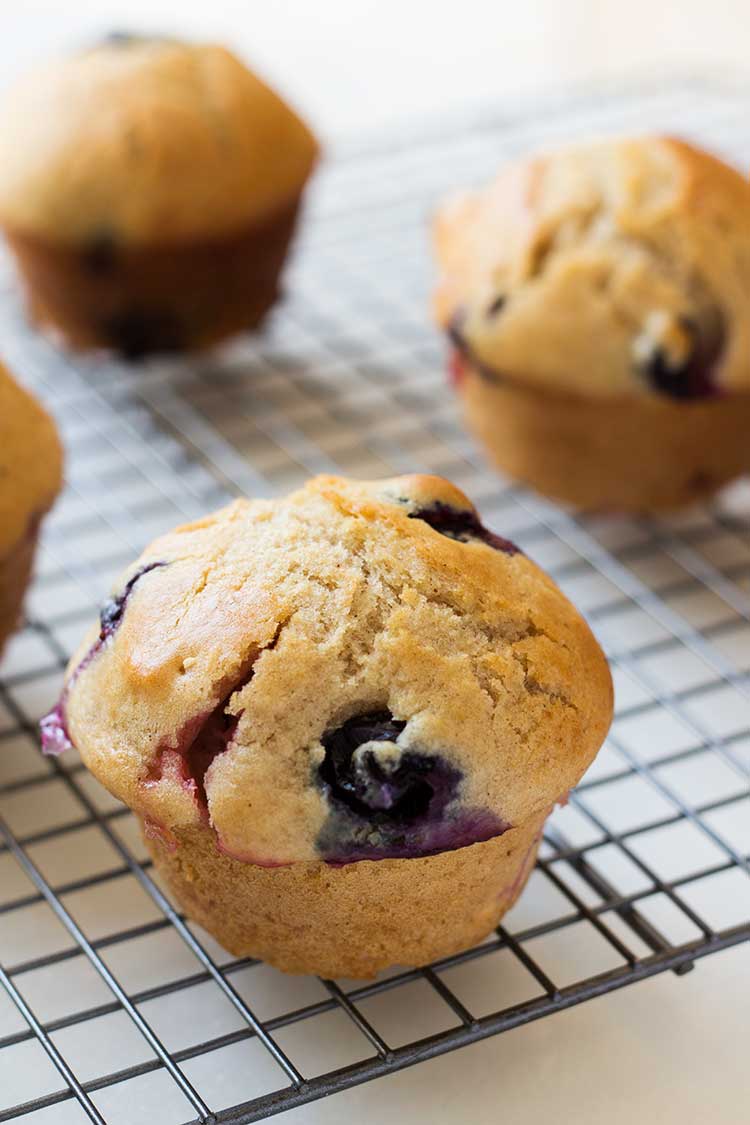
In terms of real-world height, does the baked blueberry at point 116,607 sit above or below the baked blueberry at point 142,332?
above

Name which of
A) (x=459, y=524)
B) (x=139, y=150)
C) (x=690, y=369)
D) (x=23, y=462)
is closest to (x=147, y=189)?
(x=139, y=150)

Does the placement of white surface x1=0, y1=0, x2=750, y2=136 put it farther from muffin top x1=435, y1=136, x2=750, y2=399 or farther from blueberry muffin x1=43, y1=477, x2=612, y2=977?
blueberry muffin x1=43, y1=477, x2=612, y2=977

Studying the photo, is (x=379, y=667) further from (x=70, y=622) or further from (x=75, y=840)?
(x=70, y=622)

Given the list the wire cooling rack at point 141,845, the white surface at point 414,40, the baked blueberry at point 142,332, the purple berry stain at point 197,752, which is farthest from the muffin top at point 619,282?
the white surface at point 414,40

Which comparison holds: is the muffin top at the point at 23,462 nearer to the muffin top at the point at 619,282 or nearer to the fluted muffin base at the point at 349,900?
the fluted muffin base at the point at 349,900

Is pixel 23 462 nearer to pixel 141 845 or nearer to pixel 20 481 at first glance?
pixel 20 481

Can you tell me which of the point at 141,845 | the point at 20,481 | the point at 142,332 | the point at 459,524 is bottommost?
the point at 141,845

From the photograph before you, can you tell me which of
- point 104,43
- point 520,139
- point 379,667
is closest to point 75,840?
point 379,667

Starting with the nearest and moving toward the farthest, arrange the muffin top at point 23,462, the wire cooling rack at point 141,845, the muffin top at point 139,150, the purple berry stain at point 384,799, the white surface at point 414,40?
the purple berry stain at point 384,799 < the wire cooling rack at point 141,845 < the muffin top at point 23,462 < the muffin top at point 139,150 < the white surface at point 414,40
